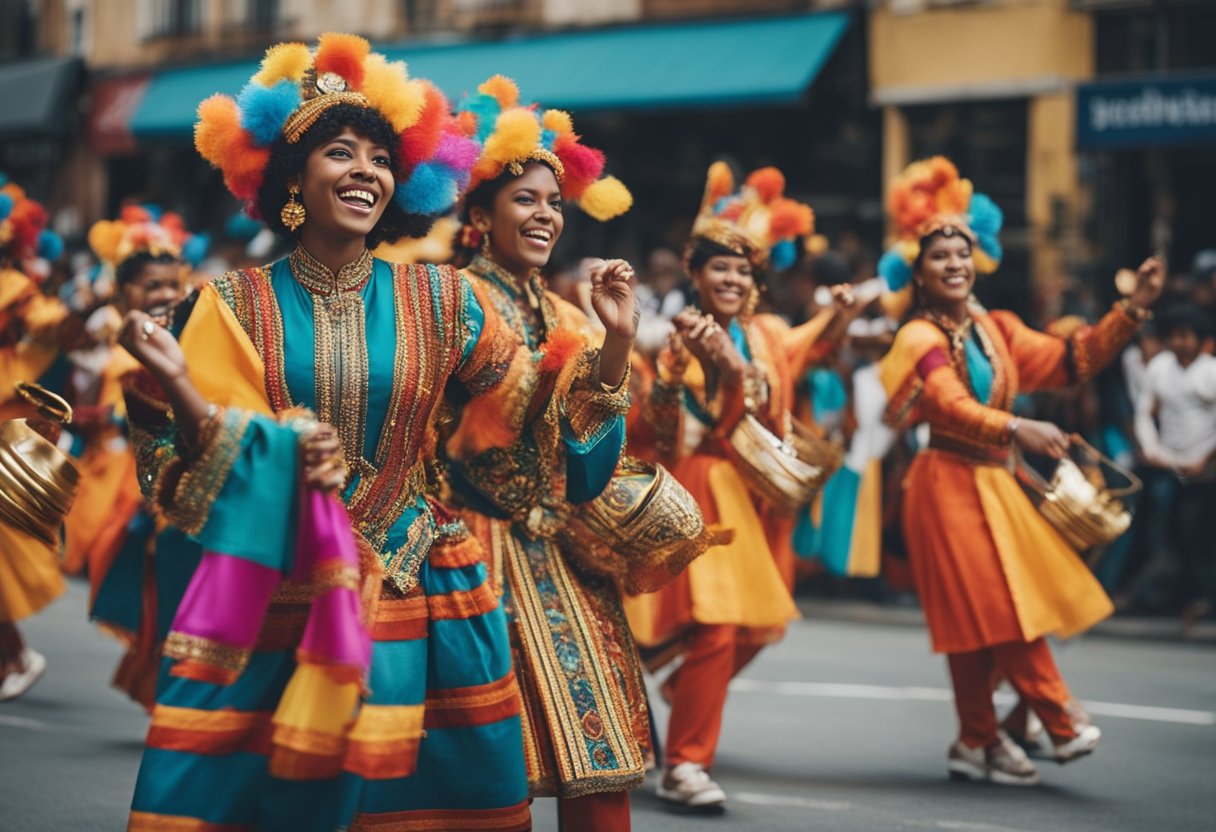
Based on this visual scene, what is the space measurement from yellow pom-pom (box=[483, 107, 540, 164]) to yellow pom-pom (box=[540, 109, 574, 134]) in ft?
0.40

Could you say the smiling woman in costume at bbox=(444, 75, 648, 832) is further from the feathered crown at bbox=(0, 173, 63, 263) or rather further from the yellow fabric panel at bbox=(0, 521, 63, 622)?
the feathered crown at bbox=(0, 173, 63, 263)

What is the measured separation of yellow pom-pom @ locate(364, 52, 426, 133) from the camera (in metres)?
4.71

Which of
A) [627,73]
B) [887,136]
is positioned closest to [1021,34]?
[887,136]

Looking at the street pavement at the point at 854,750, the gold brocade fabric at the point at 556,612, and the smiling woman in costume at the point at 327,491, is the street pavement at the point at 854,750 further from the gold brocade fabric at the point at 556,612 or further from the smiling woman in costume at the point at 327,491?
the smiling woman in costume at the point at 327,491

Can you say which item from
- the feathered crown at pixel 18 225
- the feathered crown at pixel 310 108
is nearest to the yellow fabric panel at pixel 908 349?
the feathered crown at pixel 310 108

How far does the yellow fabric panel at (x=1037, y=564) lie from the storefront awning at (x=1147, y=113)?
7.74 metres

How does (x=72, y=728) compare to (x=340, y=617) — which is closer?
(x=340, y=617)

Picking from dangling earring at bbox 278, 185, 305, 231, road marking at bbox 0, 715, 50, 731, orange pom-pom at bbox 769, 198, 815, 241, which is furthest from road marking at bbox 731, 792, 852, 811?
dangling earring at bbox 278, 185, 305, 231

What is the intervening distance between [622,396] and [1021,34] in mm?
12840

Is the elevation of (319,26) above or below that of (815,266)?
above

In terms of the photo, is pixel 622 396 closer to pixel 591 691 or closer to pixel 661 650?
pixel 591 691

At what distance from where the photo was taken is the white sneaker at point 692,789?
7012 millimetres

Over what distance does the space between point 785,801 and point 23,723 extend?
3.42 m

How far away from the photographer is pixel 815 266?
12883mm
